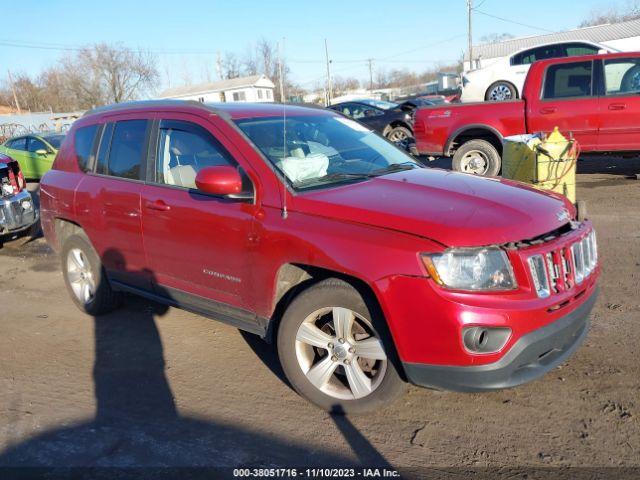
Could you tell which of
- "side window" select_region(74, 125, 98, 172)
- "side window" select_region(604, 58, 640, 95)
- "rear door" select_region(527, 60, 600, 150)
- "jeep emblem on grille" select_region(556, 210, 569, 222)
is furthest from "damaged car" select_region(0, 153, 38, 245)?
"side window" select_region(604, 58, 640, 95)

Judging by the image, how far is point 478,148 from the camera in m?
9.09

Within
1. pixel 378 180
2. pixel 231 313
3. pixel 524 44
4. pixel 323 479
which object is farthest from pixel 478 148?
pixel 524 44

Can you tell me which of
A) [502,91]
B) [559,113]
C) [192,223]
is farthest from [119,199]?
[502,91]

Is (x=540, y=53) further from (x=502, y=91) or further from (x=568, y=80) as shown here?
(x=568, y=80)

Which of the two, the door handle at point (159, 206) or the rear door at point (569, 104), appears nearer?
the door handle at point (159, 206)

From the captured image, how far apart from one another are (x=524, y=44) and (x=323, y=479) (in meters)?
46.0

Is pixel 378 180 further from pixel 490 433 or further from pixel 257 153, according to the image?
pixel 490 433

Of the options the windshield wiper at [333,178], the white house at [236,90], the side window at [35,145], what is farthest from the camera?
the white house at [236,90]

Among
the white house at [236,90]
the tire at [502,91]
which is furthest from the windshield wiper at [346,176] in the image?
the white house at [236,90]

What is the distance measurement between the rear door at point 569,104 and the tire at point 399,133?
554cm

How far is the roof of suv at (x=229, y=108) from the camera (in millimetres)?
3865

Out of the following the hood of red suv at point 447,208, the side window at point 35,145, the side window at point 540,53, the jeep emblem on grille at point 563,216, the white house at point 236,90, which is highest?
the white house at point 236,90

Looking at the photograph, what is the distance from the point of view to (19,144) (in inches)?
587

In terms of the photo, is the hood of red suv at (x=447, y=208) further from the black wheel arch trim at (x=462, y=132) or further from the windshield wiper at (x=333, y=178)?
the black wheel arch trim at (x=462, y=132)
